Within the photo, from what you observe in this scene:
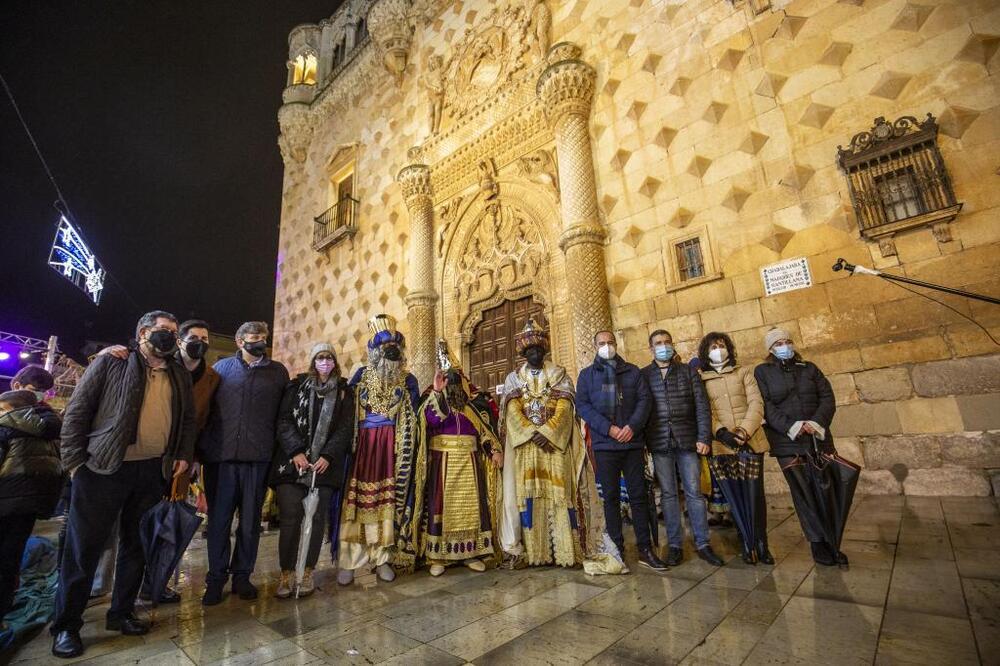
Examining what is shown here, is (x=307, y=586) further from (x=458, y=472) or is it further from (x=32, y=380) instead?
(x=32, y=380)

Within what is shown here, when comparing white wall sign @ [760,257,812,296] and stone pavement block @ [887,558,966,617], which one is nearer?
stone pavement block @ [887,558,966,617]

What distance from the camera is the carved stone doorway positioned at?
8086 mm

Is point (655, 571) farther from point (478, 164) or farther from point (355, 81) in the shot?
point (355, 81)

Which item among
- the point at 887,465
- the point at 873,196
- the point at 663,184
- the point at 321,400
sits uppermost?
the point at 663,184

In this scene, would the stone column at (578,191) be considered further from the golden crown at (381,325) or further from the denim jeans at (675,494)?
the golden crown at (381,325)

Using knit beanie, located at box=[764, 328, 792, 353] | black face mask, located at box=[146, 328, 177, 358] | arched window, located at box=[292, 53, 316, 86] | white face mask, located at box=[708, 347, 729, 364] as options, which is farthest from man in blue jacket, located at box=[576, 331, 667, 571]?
arched window, located at box=[292, 53, 316, 86]

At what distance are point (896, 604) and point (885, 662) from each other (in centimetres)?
66

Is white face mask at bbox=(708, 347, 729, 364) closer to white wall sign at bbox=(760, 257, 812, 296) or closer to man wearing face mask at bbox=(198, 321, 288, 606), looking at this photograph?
white wall sign at bbox=(760, 257, 812, 296)

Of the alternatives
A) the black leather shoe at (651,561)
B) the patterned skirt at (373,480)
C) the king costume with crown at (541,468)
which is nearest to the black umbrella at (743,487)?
the black leather shoe at (651,561)

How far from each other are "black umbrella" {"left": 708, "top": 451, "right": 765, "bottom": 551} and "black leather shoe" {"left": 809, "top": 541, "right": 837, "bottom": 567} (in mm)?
296

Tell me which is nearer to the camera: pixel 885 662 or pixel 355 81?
pixel 885 662

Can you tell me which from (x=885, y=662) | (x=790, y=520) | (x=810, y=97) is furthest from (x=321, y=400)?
(x=810, y=97)

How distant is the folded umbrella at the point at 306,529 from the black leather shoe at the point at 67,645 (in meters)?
1.01

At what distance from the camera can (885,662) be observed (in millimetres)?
1504
